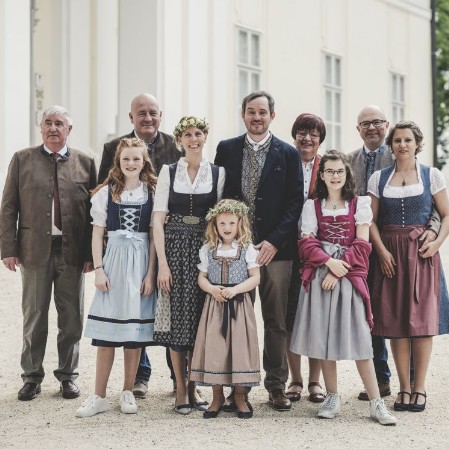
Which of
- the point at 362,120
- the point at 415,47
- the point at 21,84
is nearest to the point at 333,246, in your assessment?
the point at 362,120

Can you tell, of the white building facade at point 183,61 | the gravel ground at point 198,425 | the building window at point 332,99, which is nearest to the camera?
the gravel ground at point 198,425

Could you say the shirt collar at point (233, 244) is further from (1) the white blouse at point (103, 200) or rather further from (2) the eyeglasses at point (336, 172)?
(2) the eyeglasses at point (336, 172)

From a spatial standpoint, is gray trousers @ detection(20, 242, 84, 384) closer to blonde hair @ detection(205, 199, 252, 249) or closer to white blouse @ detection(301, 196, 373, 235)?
blonde hair @ detection(205, 199, 252, 249)

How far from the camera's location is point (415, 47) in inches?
730

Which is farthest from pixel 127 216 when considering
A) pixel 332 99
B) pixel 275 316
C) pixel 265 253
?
pixel 332 99

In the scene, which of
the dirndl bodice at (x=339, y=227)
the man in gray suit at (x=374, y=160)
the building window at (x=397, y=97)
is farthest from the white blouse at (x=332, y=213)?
the building window at (x=397, y=97)

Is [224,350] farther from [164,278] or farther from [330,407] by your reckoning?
[330,407]

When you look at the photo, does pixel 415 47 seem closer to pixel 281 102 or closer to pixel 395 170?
pixel 281 102

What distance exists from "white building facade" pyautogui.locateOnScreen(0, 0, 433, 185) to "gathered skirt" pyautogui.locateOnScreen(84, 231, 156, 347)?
4794mm

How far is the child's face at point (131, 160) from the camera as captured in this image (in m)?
5.82

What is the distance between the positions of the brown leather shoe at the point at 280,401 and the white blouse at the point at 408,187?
4.59 ft

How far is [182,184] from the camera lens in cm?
580

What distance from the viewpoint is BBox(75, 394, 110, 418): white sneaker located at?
570 cm

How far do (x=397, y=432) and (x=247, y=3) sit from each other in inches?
381
